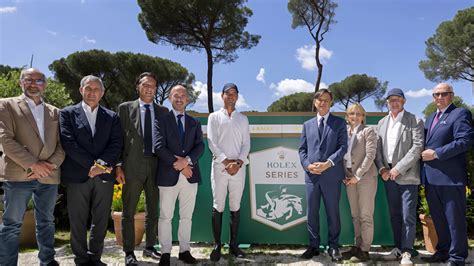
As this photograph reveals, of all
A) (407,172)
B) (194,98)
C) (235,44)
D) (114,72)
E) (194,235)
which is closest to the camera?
(407,172)

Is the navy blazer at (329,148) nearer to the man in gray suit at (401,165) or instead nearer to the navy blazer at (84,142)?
the man in gray suit at (401,165)

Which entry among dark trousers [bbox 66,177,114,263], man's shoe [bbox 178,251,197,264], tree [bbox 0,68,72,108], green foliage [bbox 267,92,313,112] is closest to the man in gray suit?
man's shoe [bbox 178,251,197,264]

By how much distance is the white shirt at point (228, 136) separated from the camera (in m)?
3.81

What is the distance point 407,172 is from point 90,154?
3.10 metres

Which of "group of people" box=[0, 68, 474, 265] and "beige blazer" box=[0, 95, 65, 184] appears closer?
"beige blazer" box=[0, 95, 65, 184]

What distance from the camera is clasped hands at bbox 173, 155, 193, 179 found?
3.41 metres

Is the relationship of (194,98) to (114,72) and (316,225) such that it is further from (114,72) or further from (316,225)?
(316,225)

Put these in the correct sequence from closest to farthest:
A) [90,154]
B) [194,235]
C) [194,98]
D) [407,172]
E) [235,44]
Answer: [90,154] < [407,172] < [194,235] < [235,44] < [194,98]

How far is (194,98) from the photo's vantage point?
1004 inches

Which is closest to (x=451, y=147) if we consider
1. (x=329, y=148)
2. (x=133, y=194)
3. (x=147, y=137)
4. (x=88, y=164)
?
(x=329, y=148)

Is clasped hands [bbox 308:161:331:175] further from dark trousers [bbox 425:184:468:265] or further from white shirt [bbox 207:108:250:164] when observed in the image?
dark trousers [bbox 425:184:468:265]

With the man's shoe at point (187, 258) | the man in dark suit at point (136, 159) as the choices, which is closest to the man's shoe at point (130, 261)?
the man in dark suit at point (136, 159)

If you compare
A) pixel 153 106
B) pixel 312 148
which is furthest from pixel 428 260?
pixel 153 106

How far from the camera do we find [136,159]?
3471 mm
